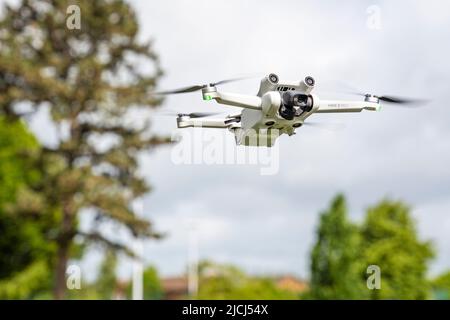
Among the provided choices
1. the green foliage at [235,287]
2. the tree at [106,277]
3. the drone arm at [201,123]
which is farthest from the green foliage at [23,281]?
the tree at [106,277]

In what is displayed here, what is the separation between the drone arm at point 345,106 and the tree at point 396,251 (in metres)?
50.9

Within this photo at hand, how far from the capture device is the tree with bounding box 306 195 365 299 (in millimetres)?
44094

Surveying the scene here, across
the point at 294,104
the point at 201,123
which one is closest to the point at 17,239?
the point at 201,123

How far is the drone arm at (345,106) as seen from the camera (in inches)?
441

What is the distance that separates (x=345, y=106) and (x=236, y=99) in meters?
1.84

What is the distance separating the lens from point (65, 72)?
48938mm

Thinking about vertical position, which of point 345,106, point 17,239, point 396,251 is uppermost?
point 17,239

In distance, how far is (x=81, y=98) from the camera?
47344 millimetres

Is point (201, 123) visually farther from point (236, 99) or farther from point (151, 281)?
point (151, 281)

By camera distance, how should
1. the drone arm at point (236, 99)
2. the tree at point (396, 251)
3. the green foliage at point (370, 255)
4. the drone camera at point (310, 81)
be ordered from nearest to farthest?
1. the drone arm at point (236, 99)
2. the drone camera at point (310, 81)
3. the green foliage at point (370, 255)
4. the tree at point (396, 251)

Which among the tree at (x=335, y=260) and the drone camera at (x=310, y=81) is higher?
the tree at (x=335, y=260)

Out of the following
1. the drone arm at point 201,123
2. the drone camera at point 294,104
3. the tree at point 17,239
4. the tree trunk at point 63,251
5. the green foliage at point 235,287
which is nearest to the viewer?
the drone arm at point 201,123

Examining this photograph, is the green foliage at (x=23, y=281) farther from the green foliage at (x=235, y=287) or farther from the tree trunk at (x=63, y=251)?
the green foliage at (x=235, y=287)
